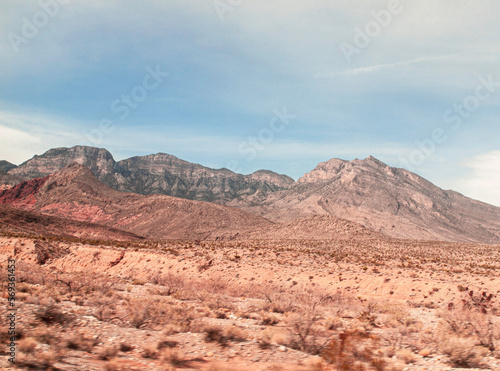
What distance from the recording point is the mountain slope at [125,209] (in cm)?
9838

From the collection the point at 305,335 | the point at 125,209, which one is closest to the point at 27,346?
the point at 305,335

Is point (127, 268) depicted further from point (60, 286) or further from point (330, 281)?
point (330, 281)

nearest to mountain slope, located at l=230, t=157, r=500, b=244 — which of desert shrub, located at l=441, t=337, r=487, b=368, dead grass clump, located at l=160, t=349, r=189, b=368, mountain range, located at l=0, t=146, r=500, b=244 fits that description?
mountain range, located at l=0, t=146, r=500, b=244

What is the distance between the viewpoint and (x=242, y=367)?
7.23m

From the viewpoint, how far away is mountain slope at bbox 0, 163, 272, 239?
323ft

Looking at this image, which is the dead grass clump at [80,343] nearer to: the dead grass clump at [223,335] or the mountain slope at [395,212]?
the dead grass clump at [223,335]

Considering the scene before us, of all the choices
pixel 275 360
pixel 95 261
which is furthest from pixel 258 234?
pixel 275 360

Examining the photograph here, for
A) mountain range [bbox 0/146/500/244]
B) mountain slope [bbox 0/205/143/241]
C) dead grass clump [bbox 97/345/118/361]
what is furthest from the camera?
mountain range [bbox 0/146/500/244]

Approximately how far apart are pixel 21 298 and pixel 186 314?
5.76 metres

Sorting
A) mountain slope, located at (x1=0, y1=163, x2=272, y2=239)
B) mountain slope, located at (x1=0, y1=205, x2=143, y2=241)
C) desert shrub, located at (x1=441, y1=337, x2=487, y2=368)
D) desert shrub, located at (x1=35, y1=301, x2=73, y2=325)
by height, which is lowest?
mountain slope, located at (x1=0, y1=205, x2=143, y2=241)

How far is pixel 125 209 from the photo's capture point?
383ft

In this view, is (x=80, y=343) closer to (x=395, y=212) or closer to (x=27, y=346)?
(x=27, y=346)

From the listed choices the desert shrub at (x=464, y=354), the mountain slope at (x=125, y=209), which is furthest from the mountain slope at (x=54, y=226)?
the desert shrub at (x=464, y=354)

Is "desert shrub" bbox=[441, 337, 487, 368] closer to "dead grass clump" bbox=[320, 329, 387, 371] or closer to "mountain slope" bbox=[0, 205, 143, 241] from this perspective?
"dead grass clump" bbox=[320, 329, 387, 371]
